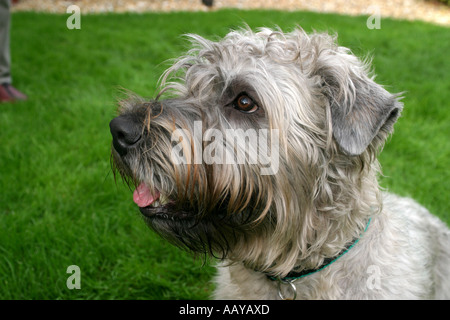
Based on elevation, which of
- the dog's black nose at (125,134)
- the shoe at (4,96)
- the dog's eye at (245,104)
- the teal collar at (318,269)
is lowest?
the teal collar at (318,269)

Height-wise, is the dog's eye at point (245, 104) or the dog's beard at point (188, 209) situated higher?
the dog's eye at point (245, 104)

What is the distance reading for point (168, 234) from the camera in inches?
98.0

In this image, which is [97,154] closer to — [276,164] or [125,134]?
[125,134]

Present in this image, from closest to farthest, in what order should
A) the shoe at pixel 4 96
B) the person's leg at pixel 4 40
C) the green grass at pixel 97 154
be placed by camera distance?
the green grass at pixel 97 154 < the person's leg at pixel 4 40 < the shoe at pixel 4 96

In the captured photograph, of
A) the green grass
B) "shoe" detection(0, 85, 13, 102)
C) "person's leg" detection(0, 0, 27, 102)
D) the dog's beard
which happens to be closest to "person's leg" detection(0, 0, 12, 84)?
"person's leg" detection(0, 0, 27, 102)

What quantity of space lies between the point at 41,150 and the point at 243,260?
12.0 feet

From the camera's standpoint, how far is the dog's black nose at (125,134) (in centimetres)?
226

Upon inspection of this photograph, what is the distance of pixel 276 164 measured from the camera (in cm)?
231

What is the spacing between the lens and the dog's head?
2281 mm

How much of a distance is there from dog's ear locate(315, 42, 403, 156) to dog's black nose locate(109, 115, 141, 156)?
110 centimetres

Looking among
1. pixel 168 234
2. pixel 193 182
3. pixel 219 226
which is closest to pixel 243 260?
pixel 219 226

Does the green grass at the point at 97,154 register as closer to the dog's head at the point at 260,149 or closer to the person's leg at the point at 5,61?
the person's leg at the point at 5,61

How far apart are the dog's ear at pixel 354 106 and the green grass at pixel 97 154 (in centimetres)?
73

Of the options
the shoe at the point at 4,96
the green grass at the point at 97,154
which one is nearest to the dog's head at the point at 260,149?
the green grass at the point at 97,154
